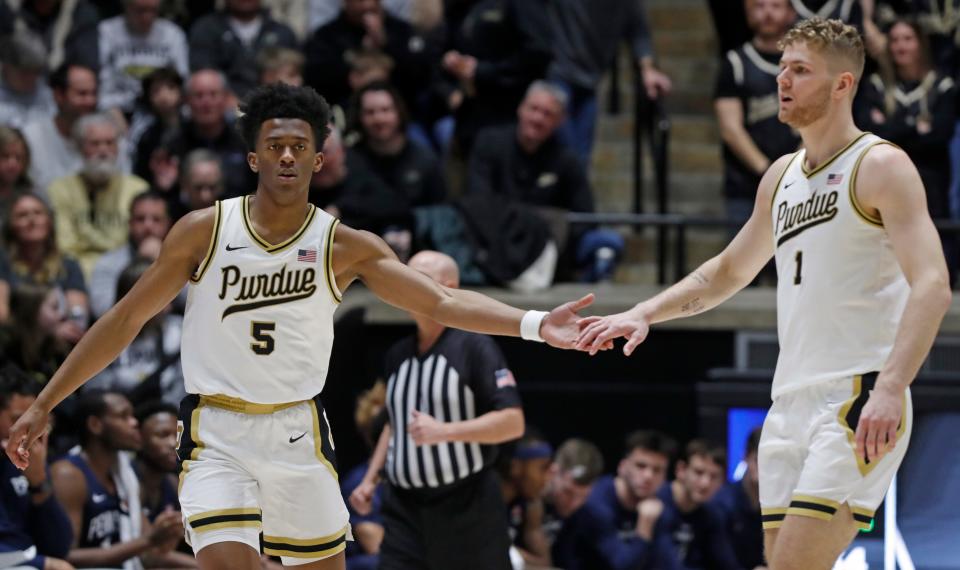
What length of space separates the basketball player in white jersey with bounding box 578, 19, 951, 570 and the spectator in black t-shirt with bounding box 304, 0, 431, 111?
19.9 ft

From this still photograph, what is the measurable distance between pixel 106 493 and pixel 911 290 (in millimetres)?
4524

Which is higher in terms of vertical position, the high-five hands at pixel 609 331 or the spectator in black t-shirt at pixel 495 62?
the spectator in black t-shirt at pixel 495 62

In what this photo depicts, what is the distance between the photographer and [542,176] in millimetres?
10523

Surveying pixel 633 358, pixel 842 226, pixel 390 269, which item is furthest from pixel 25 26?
pixel 842 226

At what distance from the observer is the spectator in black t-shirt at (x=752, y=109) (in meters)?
10.5

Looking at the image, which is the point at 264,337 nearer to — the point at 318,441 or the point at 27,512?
the point at 318,441

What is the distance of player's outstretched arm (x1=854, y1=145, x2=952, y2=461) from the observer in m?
4.94

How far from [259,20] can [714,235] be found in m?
3.60

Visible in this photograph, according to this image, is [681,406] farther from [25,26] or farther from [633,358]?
[25,26]

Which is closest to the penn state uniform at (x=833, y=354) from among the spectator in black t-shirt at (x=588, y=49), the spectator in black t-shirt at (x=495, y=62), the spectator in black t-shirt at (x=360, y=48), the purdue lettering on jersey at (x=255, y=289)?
the purdue lettering on jersey at (x=255, y=289)

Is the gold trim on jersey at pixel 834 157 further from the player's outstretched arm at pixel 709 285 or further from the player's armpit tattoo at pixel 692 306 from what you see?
the player's armpit tattoo at pixel 692 306

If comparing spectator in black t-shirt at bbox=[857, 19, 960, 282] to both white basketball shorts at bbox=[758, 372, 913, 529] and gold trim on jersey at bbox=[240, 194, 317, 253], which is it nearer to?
white basketball shorts at bbox=[758, 372, 913, 529]

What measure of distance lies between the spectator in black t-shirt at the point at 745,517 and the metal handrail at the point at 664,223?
1.77 metres

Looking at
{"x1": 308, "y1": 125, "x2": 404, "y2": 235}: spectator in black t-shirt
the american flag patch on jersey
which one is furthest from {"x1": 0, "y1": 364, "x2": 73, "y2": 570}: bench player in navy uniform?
{"x1": 308, "y1": 125, "x2": 404, "y2": 235}: spectator in black t-shirt
